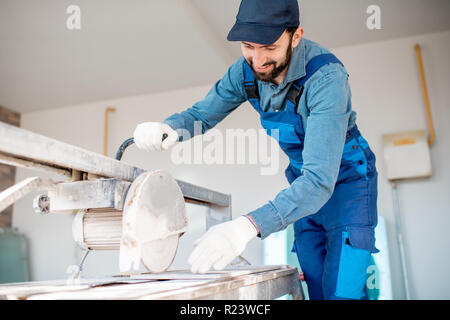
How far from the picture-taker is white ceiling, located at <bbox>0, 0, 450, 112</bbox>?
9.99ft

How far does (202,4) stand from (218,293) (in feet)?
8.91

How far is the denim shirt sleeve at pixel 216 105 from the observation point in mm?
1516

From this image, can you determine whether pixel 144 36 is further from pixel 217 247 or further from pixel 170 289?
pixel 170 289

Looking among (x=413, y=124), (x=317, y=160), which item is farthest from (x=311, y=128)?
(x=413, y=124)

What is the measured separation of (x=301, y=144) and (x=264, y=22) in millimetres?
452

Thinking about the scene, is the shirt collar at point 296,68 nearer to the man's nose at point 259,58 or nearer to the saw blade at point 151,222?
the man's nose at point 259,58

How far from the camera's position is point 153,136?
136 centimetres

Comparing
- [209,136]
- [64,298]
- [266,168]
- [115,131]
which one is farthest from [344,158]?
[115,131]

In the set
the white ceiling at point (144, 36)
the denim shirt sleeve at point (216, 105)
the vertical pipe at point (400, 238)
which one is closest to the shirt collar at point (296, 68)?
the denim shirt sleeve at point (216, 105)

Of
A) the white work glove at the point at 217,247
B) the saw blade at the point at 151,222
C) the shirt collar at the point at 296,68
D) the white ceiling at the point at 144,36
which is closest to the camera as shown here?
the saw blade at the point at 151,222

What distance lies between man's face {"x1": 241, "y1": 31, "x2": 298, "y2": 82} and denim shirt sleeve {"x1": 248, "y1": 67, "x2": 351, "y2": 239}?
0.14 metres

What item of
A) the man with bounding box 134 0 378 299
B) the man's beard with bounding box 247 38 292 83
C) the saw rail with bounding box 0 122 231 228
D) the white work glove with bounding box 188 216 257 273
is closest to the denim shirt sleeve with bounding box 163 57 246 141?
the man with bounding box 134 0 378 299

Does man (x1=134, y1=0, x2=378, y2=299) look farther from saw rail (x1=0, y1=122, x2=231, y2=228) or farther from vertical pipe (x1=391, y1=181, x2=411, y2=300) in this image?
vertical pipe (x1=391, y1=181, x2=411, y2=300)

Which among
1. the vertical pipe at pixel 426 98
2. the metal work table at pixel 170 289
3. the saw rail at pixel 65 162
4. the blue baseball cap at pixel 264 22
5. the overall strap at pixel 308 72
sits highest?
the vertical pipe at pixel 426 98
